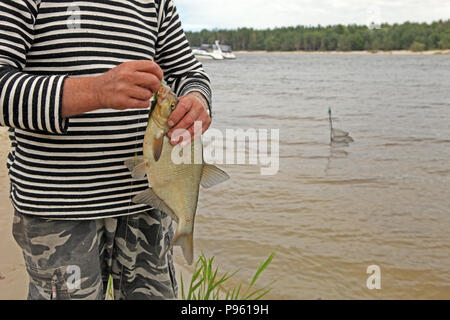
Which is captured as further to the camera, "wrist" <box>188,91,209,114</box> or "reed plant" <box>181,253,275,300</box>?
"reed plant" <box>181,253,275,300</box>

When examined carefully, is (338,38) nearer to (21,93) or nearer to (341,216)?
(341,216)

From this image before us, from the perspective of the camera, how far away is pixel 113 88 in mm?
1536

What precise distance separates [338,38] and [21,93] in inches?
3469

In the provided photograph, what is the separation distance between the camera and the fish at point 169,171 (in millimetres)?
1740

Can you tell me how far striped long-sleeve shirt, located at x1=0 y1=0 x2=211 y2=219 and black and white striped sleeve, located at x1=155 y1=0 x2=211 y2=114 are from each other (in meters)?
0.10

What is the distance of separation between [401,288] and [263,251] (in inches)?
66.8

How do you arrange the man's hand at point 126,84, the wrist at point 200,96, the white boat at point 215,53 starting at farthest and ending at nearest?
the white boat at point 215,53 → the wrist at point 200,96 → the man's hand at point 126,84

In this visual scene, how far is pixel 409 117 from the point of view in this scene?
17141mm

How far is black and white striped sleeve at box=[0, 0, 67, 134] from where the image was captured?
1.55 m

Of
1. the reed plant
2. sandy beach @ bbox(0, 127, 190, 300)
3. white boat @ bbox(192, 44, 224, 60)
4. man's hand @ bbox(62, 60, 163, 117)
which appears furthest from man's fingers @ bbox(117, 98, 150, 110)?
white boat @ bbox(192, 44, 224, 60)

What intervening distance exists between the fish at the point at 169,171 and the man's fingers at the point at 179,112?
17 mm

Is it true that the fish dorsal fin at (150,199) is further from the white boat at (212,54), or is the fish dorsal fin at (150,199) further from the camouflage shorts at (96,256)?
the white boat at (212,54)

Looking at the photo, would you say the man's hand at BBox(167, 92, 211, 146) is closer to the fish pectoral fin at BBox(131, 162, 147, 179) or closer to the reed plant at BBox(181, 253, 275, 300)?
the fish pectoral fin at BBox(131, 162, 147, 179)

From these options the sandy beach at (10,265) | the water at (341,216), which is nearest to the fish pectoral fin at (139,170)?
the sandy beach at (10,265)
